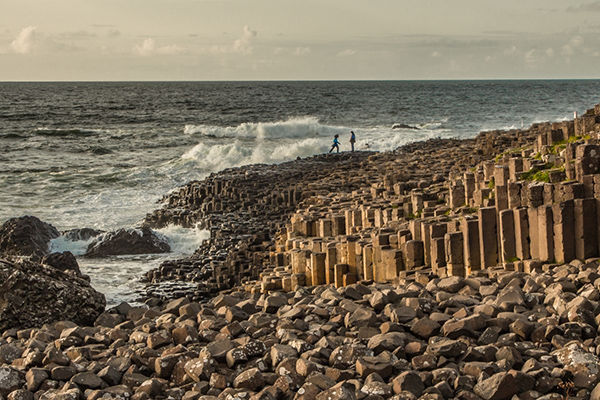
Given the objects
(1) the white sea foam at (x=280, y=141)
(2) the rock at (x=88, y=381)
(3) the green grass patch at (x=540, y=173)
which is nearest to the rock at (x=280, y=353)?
(2) the rock at (x=88, y=381)

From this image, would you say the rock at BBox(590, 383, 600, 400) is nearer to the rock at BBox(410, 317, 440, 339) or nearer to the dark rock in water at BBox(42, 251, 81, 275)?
the rock at BBox(410, 317, 440, 339)

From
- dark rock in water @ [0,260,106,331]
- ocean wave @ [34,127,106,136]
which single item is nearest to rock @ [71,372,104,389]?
dark rock in water @ [0,260,106,331]

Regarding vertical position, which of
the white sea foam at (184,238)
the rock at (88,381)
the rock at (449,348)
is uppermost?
the rock at (449,348)

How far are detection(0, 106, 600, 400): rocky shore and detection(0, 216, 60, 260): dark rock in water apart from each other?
3.84 metres

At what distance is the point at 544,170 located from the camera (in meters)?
10.2

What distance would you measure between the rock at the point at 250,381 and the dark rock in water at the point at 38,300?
3.38 metres

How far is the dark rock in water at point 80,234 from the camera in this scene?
17438mm

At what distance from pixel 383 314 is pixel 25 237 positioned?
39.3ft

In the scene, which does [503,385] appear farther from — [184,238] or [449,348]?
[184,238]

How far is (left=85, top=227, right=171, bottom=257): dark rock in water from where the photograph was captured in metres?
15.9

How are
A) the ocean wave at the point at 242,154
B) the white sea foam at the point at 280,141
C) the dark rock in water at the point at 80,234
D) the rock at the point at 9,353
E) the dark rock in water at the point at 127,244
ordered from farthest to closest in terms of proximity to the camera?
the white sea foam at the point at 280,141, the ocean wave at the point at 242,154, the dark rock in water at the point at 80,234, the dark rock in water at the point at 127,244, the rock at the point at 9,353

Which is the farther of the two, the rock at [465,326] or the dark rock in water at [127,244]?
the dark rock in water at [127,244]

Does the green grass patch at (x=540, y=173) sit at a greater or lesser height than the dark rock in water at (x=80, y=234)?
greater

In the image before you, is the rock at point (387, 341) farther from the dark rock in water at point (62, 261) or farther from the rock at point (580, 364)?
the dark rock in water at point (62, 261)
